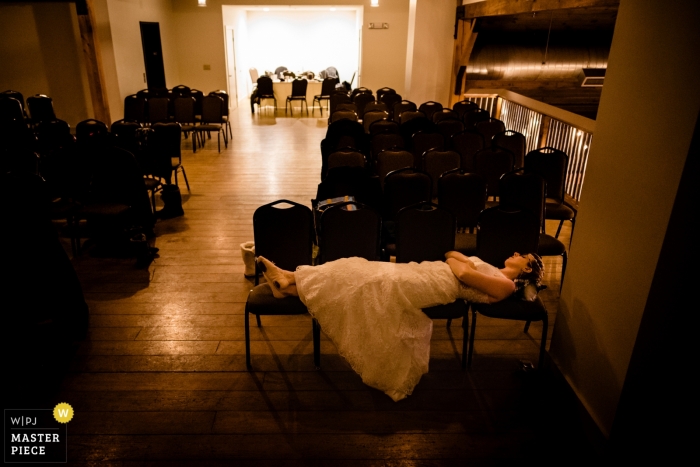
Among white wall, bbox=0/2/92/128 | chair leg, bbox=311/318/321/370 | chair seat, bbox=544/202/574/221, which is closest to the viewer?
chair leg, bbox=311/318/321/370

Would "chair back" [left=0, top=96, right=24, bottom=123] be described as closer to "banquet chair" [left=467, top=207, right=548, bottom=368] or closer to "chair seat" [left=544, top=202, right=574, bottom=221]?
"banquet chair" [left=467, top=207, right=548, bottom=368]

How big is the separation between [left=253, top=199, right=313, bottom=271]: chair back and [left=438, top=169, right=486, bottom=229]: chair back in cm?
150

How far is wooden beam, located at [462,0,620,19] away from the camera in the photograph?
16.0 feet

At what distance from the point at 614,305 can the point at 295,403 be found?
1.98 meters

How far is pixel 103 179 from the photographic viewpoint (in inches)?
204

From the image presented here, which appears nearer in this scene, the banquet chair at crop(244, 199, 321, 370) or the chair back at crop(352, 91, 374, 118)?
the banquet chair at crop(244, 199, 321, 370)

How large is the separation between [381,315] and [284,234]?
1.01 m

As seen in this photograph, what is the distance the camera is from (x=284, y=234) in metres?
3.63

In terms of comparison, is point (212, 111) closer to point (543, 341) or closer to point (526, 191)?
point (526, 191)

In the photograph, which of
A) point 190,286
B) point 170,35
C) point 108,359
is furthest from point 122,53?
point 108,359

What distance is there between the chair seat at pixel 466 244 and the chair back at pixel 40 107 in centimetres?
826

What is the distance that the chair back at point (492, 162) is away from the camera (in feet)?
17.9

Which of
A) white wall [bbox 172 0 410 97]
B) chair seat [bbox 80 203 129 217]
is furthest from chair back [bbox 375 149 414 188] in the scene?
white wall [bbox 172 0 410 97]

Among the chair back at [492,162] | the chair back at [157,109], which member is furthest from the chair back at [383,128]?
the chair back at [157,109]
